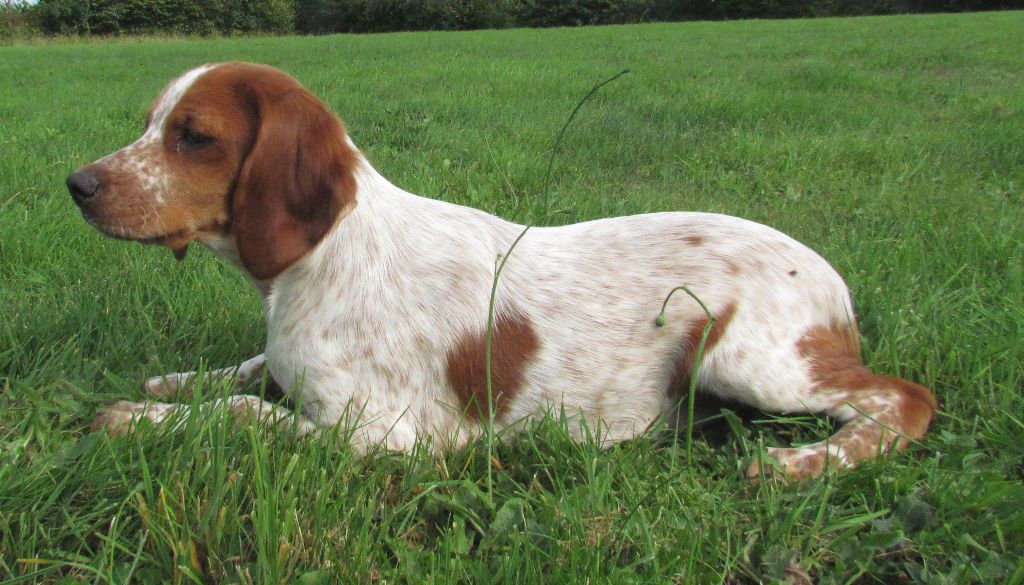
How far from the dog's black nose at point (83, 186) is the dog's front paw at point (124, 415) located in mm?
610

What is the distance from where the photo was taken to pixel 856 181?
524cm

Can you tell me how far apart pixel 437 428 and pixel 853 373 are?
50.8 inches

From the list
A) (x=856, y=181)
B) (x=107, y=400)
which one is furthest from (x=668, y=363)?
(x=856, y=181)

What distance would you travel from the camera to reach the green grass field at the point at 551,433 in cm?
175

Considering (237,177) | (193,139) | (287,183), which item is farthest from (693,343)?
(193,139)

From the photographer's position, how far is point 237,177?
7.45ft

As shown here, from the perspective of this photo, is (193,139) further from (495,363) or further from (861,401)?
(861,401)

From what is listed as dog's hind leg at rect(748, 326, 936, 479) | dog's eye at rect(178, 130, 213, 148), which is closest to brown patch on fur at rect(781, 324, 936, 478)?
dog's hind leg at rect(748, 326, 936, 479)

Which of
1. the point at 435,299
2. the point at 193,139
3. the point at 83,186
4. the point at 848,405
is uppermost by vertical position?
the point at 193,139

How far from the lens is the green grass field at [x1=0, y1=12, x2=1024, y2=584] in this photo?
5.74 ft

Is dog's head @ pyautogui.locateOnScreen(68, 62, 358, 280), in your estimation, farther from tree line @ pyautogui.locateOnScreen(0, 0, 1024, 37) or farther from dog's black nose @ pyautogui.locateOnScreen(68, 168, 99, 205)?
tree line @ pyautogui.locateOnScreen(0, 0, 1024, 37)

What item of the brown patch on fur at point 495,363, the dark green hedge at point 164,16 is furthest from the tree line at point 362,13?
the brown patch on fur at point 495,363

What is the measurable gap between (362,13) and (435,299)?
55.1 m

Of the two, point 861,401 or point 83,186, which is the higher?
point 83,186
